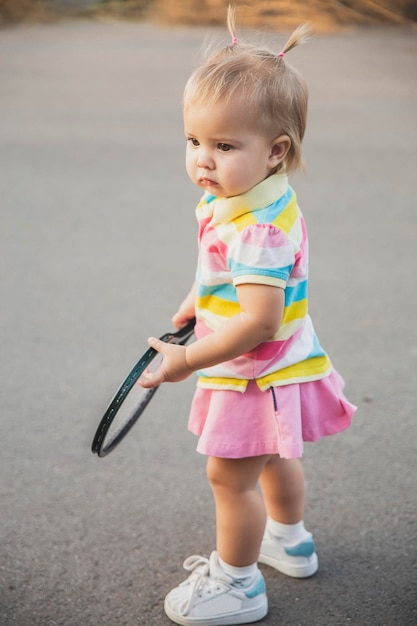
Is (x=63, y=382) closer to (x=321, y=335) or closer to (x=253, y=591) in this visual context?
(x=321, y=335)

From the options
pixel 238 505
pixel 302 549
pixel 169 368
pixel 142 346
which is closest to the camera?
pixel 169 368

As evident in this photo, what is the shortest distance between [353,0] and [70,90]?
14.2ft

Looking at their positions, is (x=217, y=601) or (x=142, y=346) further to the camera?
(x=142, y=346)

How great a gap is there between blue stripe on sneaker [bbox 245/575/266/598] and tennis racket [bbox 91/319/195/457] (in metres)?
0.51

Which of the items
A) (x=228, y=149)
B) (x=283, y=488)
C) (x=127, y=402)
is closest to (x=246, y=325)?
(x=228, y=149)

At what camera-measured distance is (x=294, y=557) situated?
7.96 ft

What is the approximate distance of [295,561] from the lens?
2.43 metres

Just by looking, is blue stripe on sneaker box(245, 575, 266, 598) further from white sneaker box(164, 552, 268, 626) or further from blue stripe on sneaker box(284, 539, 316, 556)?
blue stripe on sneaker box(284, 539, 316, 556)

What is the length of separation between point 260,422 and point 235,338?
0.26 m

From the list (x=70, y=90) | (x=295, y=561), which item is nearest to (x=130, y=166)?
(x=70, y=90)

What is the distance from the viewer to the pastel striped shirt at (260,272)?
1.92 metres

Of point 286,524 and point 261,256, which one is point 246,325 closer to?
point 261,256

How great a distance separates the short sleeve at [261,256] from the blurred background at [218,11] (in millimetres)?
6635

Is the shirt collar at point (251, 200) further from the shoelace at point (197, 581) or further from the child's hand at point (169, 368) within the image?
the shoelace at point (197, 581)
